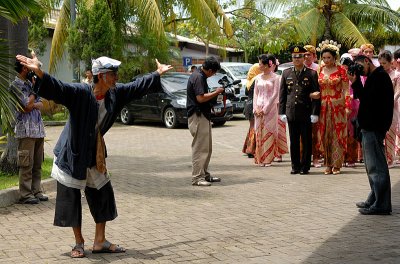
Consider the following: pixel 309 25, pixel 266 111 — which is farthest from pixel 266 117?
pixel 309 25

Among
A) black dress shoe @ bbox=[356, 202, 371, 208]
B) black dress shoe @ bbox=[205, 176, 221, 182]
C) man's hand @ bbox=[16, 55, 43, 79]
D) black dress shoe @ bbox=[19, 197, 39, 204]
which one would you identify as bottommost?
black dress shoe @ bbox=[19, 197, 39, 204]

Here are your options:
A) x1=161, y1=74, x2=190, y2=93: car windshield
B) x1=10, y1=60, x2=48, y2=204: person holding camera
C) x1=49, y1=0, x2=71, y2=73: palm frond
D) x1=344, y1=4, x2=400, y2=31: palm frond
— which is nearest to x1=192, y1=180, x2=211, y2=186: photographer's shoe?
x1=10, y1=60, x2=48, y2=204: person holding camera

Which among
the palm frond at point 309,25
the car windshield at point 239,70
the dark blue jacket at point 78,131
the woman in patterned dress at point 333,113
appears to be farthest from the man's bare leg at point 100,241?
the palm frond at point 309,25

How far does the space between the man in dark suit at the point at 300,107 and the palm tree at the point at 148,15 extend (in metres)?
10.9

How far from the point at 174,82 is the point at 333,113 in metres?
11.1

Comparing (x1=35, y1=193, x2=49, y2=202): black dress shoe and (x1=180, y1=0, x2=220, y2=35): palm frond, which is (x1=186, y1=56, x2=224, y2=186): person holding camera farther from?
(x1=180, y1=0, x2=220, y2=35): palm frond

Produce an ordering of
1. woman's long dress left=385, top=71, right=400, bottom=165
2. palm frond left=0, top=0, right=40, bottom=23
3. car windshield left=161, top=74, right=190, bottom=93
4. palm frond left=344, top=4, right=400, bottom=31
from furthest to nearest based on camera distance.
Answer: palm frond left=344, top=4, right=400, bottom=31, car windshield left=161, top=74, right=190, bottom=93, woman's long dress left=385, top=71, right=400, bottom=165, palm frond left=0, top=0, right=40, bottom=23

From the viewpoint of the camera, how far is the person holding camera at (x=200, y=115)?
1072 cm

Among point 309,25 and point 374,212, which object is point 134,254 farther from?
point 309,25

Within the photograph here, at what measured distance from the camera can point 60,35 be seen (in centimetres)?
2442

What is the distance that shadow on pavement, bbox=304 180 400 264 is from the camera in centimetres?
656

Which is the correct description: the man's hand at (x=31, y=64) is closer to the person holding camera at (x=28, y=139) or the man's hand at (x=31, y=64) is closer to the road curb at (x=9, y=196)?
the person holding camera at (x=28, y=139)

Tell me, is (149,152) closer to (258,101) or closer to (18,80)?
(258,101)

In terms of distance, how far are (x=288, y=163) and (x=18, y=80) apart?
19.4ft
